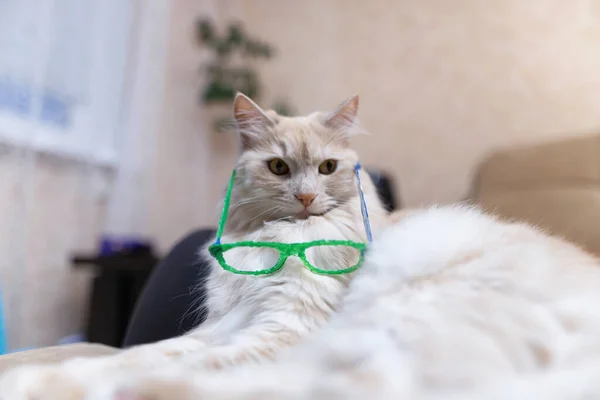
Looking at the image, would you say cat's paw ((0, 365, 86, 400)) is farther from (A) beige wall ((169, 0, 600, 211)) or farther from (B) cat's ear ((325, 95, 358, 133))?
(A) beige wall ((169, 0, 600, 211))

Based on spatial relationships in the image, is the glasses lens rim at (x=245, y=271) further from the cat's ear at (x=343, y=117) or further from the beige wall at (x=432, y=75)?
the beige wall at (x=432, y=75)

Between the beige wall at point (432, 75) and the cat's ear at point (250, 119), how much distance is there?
1.88 metres

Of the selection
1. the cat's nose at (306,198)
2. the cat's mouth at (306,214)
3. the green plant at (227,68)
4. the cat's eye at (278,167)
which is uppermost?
the green plant at (227,68)

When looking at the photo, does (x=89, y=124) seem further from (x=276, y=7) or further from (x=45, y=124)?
(x=276, y=7)

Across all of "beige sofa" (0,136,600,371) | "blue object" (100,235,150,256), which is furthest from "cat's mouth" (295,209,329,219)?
"blue object" (100,235,150,256)

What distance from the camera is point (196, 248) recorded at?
1414mm

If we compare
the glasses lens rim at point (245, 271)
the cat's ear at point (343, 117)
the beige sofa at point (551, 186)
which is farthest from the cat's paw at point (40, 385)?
the beige sofa at point (551, 186)

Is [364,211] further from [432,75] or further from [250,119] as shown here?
[432,75]

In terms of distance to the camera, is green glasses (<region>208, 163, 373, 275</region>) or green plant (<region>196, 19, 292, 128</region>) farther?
green plant (<region>196, 19, 292, 128</region>)

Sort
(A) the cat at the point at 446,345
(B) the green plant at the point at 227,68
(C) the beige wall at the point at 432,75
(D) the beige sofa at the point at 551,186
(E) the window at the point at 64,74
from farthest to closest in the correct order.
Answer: (B) the green plant at the point at 227,68 → (C) the beige wall at the point at 432,75 → (E) the window at the point at 64,74 → (D) the beige sofa at the point at 551,186 → (A) the cat at the point at 446,345

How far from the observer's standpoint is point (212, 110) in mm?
3260

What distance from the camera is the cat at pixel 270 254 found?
0.69 metres

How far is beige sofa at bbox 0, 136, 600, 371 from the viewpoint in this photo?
5.14 ft

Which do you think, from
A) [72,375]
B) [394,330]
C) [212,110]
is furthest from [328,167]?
[212,110]
